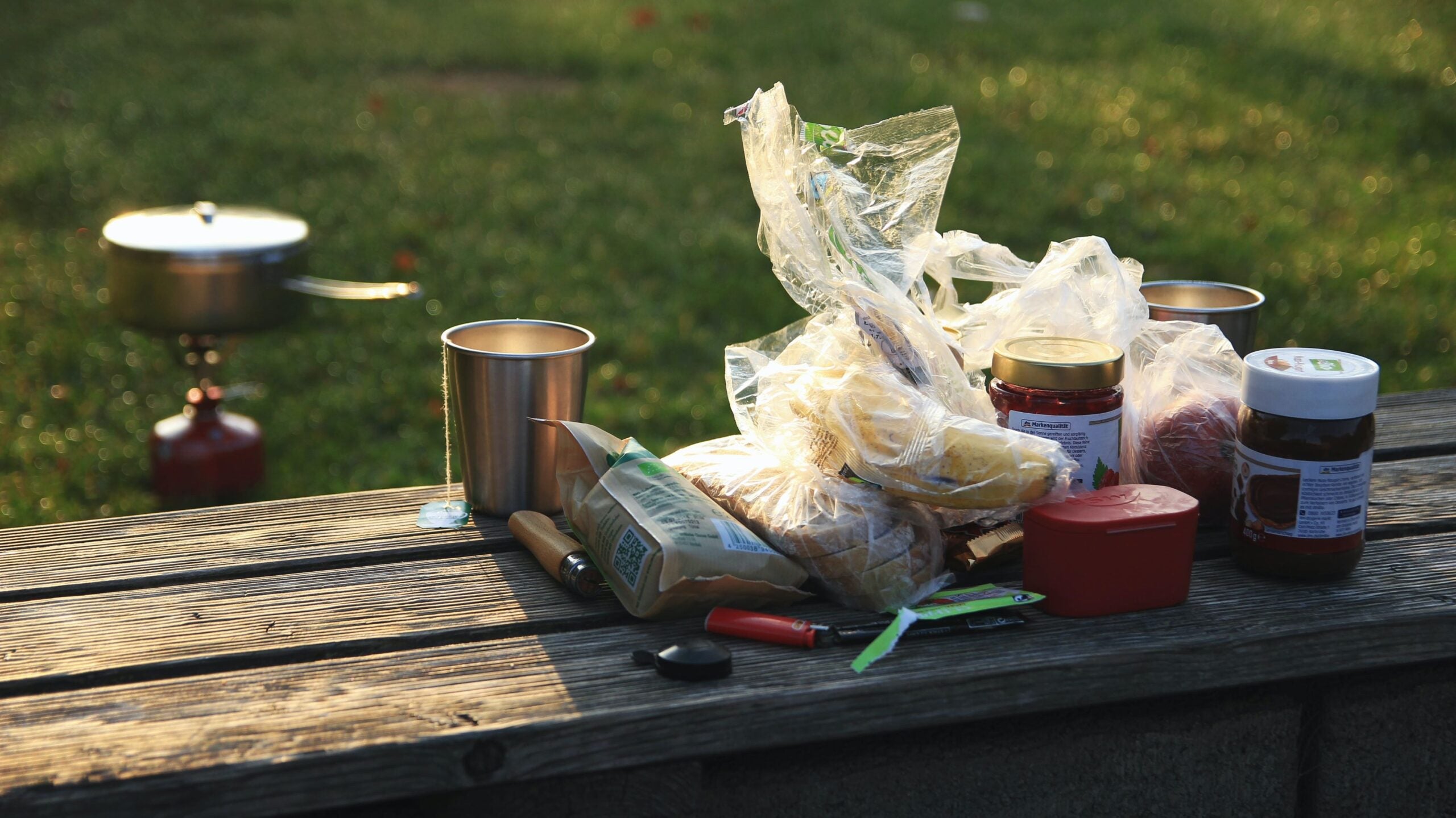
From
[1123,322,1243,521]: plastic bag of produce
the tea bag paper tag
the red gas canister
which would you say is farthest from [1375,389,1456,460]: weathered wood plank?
the red gas canister

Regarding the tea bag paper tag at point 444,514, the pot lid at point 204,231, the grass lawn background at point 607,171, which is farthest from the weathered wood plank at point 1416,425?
the pot lid at point 204,231

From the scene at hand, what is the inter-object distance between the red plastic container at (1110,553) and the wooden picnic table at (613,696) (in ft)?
0.07

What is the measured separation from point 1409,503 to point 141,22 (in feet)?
22.1

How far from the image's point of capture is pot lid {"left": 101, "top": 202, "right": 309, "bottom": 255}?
8.73ft

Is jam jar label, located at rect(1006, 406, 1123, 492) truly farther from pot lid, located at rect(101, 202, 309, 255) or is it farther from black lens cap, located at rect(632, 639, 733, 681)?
pot lid, located at rect(101, 202, 309, 255)

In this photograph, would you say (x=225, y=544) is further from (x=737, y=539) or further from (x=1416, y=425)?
(x=1416, y=425)

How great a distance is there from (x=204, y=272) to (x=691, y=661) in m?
1.96

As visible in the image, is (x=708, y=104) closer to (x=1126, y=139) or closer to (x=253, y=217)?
(x=1126, y=139)

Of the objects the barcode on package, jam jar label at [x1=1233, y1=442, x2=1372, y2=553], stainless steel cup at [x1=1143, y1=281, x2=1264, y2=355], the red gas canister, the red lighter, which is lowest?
the red gas canister

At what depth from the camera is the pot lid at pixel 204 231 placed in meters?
2.66

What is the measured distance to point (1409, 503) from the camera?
147cm

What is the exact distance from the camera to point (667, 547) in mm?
1131

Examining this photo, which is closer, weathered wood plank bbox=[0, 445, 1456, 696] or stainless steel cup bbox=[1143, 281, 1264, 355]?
weathered wood plank bbox=[0, 445, 1456, 696]

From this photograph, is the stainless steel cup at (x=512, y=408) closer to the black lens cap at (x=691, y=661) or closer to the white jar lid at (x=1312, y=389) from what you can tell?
the black lens cap at (x=691, y=661)
